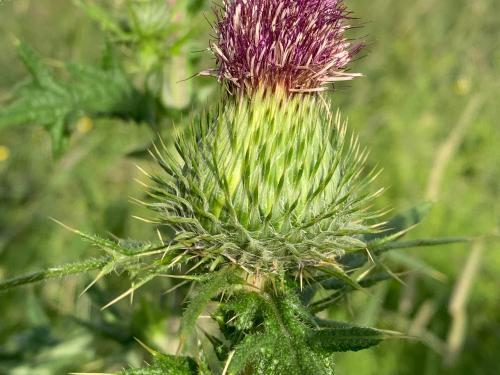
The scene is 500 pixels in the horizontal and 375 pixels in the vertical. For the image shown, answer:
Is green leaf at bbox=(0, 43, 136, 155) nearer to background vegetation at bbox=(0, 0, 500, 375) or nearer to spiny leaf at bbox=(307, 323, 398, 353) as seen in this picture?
background vegetation at bbox=(0, 0, 500, 375)

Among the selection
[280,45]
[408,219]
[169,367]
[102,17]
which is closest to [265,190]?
[280,45]

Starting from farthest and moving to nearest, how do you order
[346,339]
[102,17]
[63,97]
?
[102,17]
[63,97]
[346,339]

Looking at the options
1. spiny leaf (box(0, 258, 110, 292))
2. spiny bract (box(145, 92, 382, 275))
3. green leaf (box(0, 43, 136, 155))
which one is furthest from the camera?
green leaf (box(0, 43, 136, 155))

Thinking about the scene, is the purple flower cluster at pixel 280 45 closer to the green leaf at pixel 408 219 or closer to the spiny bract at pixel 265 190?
the spiny bract at pixel 265 190

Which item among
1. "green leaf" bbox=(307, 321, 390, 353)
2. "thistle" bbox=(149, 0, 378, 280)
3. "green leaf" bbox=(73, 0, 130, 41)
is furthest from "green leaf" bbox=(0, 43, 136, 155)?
"green leaf" bbox=(307, 321, 390, 353)

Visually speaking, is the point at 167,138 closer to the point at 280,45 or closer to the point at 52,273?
the point at 280,45

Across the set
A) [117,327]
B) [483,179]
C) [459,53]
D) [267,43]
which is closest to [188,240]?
[267,43]

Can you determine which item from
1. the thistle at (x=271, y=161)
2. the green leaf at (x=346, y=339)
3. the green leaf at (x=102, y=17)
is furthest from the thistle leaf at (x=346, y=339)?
the green leaf at (x=102, y=17)
